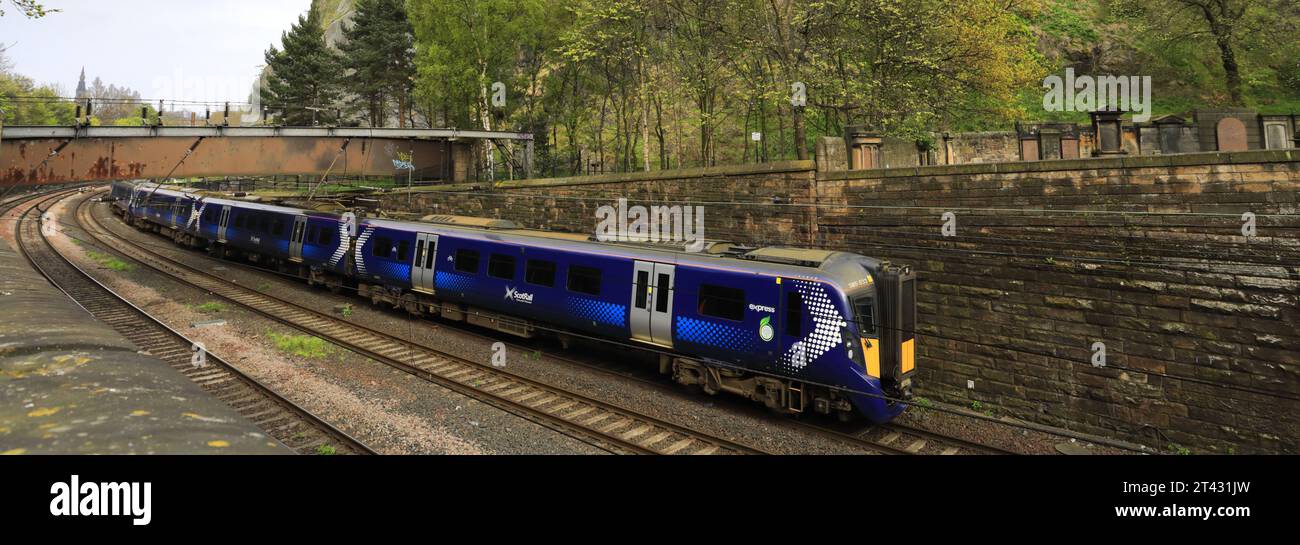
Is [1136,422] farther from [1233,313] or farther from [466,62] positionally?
[466,62]

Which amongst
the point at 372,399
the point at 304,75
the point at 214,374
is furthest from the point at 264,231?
the point at 304,75

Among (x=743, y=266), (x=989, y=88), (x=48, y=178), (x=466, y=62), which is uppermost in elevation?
(x=466, y=62)

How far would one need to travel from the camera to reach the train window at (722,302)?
437 inches

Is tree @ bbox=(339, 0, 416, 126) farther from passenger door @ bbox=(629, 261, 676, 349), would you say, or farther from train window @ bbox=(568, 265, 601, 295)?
passenger door @ bbox=(629, 261, 676, 349)

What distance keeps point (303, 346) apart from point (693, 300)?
949 cm

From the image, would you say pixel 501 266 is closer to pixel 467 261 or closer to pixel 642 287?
pixel 467 261

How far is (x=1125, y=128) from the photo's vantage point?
46.2 ft

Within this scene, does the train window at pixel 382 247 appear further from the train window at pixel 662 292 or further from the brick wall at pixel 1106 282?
the brick wall at pixel 1106 282

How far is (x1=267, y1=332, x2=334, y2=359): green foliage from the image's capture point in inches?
560

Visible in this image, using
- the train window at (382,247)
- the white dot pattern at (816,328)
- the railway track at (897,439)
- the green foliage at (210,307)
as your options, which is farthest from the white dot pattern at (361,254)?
the railway track at (897,439)

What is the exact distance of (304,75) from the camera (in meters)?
47.5

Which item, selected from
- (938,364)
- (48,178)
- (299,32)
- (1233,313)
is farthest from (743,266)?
(299,32)

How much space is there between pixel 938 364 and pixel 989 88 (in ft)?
44.6

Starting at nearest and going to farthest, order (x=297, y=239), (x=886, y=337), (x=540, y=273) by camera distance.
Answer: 1. (x=886, y=337)
2. (x=540, y=273)
3. (x=297, y=239)
